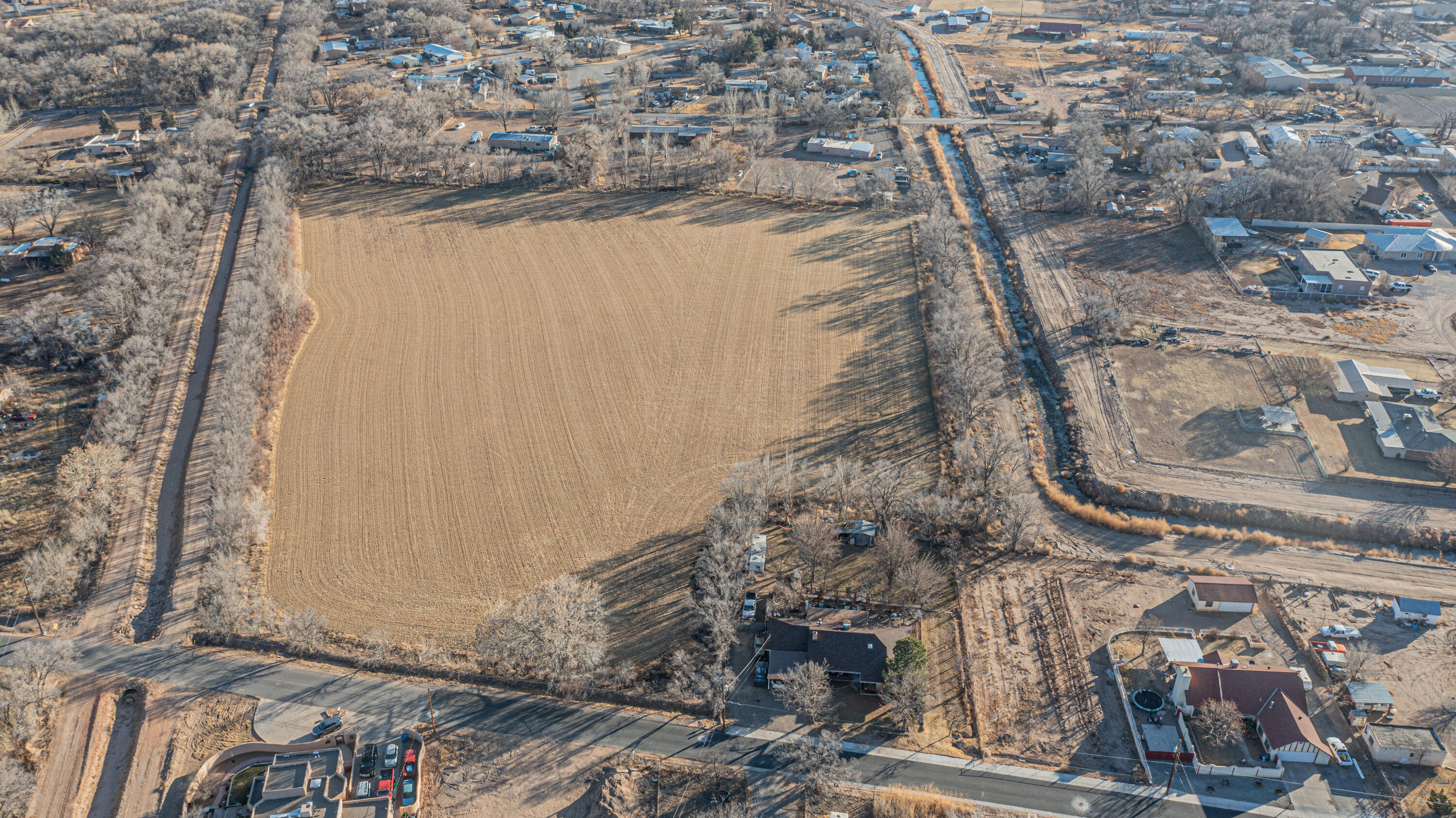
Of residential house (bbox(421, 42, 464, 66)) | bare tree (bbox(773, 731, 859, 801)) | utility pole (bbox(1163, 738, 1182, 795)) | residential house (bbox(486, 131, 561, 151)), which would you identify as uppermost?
residential house (bbox(421, 42, 464, 66))

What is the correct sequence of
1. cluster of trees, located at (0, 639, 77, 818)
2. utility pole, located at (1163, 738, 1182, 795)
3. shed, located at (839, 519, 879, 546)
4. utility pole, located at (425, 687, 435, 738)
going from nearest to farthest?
cluster of trees, located at (0, 639, 77, 818) → utility pole, located at (1163, 738, 1182, 795) → utility pole, located at (425, 687, 435, 738) → shed, located at (839, 519, 879, 546)

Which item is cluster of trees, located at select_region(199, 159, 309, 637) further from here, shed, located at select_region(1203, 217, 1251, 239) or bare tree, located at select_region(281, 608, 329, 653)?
shed, located at select_region(1203, 217, 1251, 239)

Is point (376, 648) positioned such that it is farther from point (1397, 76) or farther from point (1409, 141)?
point (1397, 76)

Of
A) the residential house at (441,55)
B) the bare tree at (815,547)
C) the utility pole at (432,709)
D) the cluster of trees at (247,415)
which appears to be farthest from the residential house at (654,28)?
the utility pole at (432,709)

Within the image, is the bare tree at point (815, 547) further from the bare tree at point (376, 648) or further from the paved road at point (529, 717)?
the bare tree at point (376, 648)

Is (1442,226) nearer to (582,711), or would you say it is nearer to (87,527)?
(582,711)

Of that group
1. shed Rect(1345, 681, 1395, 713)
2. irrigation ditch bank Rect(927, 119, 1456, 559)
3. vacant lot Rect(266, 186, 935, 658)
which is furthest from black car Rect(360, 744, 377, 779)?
shed Rect(1345, 681, 1395, 713)

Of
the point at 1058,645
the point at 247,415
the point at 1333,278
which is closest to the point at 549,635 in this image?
the point at 1058,645
